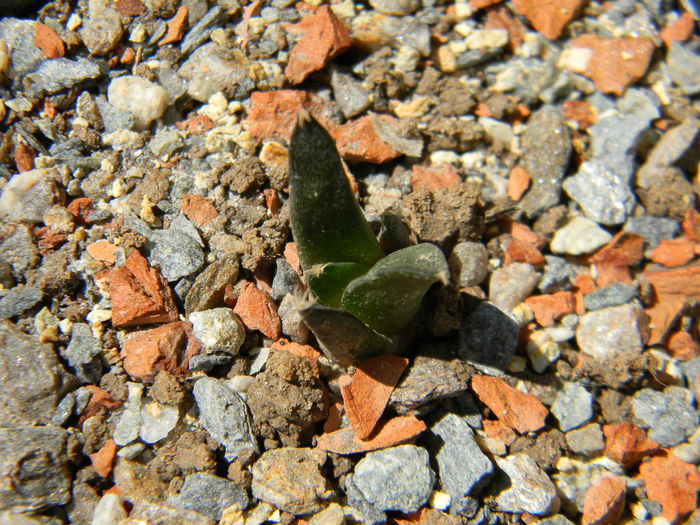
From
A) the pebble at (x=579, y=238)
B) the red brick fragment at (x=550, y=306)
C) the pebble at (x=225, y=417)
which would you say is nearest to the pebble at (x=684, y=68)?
the pebble at (x=579, y=238)

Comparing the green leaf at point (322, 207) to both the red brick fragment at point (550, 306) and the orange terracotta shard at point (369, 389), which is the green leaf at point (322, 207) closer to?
the orange terracotta shard at point (369, 389)

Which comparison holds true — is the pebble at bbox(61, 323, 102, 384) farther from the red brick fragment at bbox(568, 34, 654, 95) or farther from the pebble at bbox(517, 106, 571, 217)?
the red brick fragment at bbox(568, 34, 654, 95)

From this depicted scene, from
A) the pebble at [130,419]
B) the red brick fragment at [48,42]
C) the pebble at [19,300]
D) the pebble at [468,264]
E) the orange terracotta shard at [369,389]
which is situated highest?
the red brick fragment at [48,42]

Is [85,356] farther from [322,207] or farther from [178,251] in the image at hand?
[322,207]

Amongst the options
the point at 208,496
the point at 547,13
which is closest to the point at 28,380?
the point at 208,496

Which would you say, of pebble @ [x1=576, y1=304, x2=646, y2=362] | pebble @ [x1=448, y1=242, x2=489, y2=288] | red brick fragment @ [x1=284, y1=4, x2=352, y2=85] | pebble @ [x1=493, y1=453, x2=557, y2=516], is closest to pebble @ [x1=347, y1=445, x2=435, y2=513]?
pebble @ [x1=493, y1=453, x2=557, y2=516]

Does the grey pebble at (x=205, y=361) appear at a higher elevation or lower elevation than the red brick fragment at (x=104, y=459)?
higher

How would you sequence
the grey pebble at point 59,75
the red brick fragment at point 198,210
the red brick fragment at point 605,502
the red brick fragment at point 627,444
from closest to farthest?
the red brick fragment at point 605,502 < the red brick fragment at point 627,444 < the red brick fragment at point 198,210 < the grey pebble at point 59,75

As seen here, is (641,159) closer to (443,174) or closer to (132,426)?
(443,174)
